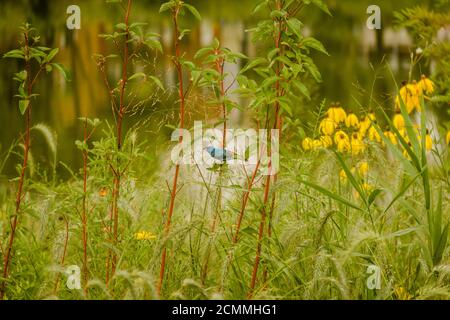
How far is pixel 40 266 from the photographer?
2.47 metres

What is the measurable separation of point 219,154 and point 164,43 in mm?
7171

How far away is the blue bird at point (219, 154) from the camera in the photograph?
2125 millimetres

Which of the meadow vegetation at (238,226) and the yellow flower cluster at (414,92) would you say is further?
the yellow flower cluster at (414,92)

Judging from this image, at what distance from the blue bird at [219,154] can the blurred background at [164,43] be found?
536 centimetres

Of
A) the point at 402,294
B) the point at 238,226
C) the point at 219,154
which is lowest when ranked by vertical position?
the point at 402,294

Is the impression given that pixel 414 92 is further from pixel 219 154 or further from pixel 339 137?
pixel 219 154

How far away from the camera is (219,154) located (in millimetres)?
2125

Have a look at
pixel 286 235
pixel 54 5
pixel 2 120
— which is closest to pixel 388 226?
pixel 286 235

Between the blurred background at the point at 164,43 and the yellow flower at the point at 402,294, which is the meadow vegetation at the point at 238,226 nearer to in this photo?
the yellow flower at the point at 402,294

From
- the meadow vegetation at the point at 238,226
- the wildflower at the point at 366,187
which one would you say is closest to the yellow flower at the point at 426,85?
the wildflower at the point at 366,187

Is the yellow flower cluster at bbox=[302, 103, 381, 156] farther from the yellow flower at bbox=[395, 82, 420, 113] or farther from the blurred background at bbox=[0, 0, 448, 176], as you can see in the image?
the blurred background at bbox=[0, 0, 448, 176]

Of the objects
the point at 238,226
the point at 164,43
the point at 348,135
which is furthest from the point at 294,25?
the point at 164,43

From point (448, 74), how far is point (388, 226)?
197cm
